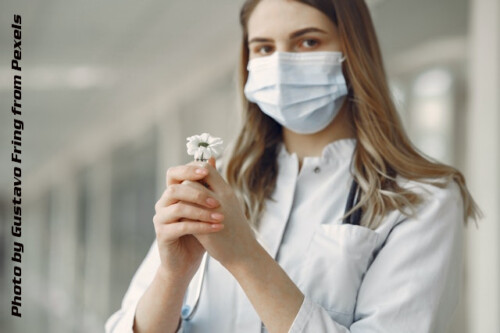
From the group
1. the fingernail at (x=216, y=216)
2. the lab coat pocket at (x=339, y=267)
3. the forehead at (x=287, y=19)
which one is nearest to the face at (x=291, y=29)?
the forehead at (x=287, y=19)

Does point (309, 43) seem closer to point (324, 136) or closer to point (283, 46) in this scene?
point (283, 46)

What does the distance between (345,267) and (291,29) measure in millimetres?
575

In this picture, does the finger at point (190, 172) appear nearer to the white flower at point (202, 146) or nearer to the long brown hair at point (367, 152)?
the white flower at point (202, 146)

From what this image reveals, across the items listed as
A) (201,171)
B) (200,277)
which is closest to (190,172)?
(201,171)

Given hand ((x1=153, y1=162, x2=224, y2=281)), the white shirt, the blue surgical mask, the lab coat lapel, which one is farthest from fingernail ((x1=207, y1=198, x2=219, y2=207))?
the blue surgical mask

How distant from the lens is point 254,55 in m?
1.48

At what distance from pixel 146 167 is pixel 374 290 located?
6686 millimetres

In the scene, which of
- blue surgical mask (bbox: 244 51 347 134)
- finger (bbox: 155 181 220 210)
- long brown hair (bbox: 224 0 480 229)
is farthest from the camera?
blue surgical mask (bbox: 244 51 347 134)

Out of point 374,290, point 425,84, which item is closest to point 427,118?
point 425,84

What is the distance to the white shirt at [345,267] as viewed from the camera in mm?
1160

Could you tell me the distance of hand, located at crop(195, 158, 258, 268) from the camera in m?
1.03

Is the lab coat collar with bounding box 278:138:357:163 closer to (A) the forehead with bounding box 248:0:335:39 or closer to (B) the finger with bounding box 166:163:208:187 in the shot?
(A) the forehead with bounding box 248:0:335:39

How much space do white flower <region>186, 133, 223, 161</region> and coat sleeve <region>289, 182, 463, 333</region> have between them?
334 millimetres

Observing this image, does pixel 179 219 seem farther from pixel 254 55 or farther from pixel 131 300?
pixel 254 55
